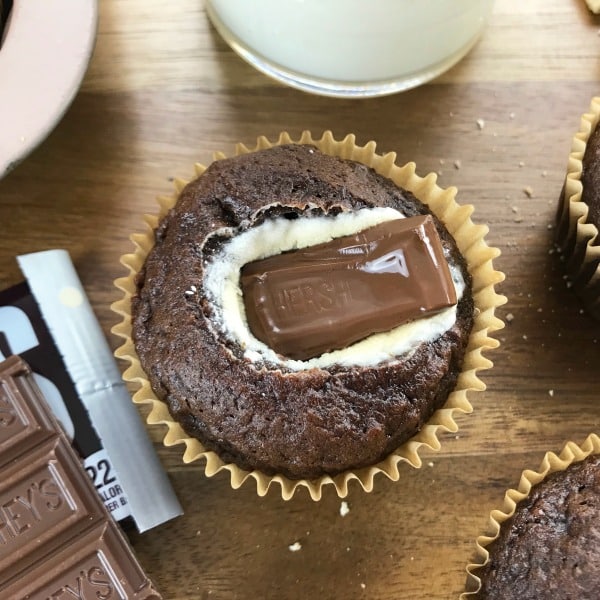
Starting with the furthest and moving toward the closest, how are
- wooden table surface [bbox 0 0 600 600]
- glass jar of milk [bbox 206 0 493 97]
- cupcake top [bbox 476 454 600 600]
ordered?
1. wooden table surface [bbox 0 0 600 600]
2. glass jar of milk [bbox 206 0 493 97]
3. cupcake top [bbox 476 454 600 600]

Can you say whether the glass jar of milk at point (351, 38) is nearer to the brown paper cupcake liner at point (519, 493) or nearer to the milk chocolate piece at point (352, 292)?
the milk chocolate piece at point (352, 292)

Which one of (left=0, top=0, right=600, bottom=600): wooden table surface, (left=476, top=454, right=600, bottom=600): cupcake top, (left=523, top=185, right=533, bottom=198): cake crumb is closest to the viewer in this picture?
(left=476, top=454, right=600, bottom=600): cupcake top

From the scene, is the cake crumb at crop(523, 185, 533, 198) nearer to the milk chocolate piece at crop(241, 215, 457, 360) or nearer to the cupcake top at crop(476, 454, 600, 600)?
the milk chocolate piece at crop(241, 215, 457, 360)

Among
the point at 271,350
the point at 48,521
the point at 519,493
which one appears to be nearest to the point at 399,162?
the point at 271,350

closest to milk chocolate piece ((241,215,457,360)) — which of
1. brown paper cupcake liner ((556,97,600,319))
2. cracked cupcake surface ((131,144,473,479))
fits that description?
cracked cupcake surface ((131,144,473,479))

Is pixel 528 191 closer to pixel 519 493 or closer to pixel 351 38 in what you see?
pixel 351 38

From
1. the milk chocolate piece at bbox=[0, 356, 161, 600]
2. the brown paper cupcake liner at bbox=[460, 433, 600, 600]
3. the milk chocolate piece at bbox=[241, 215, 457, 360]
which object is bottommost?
the brown paper cupcake liner at bbox=[460, 433, 600, 600]

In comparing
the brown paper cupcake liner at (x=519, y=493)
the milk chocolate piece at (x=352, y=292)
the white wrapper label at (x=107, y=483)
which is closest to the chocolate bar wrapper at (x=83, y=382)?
the white wrapper label at (x=107, y=483)
